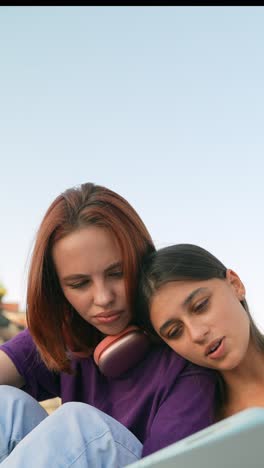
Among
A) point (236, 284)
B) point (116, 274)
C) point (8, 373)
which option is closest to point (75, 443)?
point (116, 274)

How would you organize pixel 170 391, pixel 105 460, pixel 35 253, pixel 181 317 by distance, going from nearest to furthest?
pixel 105 460 < pixel 181 317 < pixel 170 391 < pixel 35 253

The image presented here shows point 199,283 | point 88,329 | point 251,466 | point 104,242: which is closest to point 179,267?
point 199,283

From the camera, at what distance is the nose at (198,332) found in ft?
5.77

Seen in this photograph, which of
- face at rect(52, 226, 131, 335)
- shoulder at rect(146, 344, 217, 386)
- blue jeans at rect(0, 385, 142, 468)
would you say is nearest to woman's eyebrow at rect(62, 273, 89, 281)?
face at rect(52, 226, 131, 335)

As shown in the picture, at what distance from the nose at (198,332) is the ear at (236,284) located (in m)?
0.21

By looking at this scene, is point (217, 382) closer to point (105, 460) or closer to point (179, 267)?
point (179, 267)

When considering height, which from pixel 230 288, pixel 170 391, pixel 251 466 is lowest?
pixel 170 391

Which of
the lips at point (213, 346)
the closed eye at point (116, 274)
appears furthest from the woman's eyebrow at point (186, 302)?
the closed eye at point (116, 274)

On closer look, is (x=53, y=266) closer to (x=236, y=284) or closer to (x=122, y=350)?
(x=122, y=350)

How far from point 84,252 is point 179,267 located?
295 mm

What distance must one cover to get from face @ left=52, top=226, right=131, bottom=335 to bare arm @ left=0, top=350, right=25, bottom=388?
40 centimetres

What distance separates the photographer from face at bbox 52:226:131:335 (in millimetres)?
1958

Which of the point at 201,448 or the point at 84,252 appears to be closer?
the point at 201,448

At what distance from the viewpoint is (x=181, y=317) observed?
5.96ft
